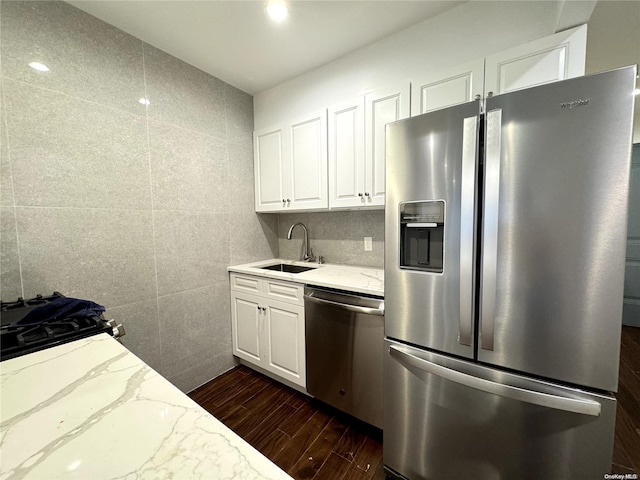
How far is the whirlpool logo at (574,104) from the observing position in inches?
34.0

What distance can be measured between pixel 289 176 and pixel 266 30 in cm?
101

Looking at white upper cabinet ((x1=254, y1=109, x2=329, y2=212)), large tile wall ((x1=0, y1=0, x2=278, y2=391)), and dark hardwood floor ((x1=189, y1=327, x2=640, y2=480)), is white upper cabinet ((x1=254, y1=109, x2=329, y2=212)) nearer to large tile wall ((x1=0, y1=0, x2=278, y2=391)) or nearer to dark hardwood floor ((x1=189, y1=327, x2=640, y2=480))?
large tile wall ((x1=0, y1=0, x2=278, y2=391))

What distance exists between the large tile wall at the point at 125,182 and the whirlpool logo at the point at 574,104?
7.22 ft

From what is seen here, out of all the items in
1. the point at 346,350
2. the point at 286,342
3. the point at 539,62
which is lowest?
the point at 286,342

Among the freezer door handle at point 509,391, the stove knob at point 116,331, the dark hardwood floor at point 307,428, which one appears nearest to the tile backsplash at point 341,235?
the freezer door handle at point 509,391

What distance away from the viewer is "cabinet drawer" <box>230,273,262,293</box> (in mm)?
2160

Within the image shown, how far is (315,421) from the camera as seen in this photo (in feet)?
5.80

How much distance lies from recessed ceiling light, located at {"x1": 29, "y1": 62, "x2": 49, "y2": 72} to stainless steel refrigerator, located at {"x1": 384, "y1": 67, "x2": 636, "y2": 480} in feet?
6.10

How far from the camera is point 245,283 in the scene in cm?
224

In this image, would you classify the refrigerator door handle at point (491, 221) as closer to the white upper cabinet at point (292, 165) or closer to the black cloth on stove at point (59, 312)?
the white upper cabinet at point (292, 165)

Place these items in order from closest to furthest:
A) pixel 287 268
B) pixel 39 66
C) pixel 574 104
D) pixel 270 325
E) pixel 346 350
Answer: pixel 574 104 < pixel 39 66 < pixel 346 350 < pixel 270 325 < pixel 287 268

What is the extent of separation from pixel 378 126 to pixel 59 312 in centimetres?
193

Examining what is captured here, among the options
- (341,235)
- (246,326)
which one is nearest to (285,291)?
(246,326)

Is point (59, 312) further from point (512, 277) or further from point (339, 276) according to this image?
point (512, 277)
